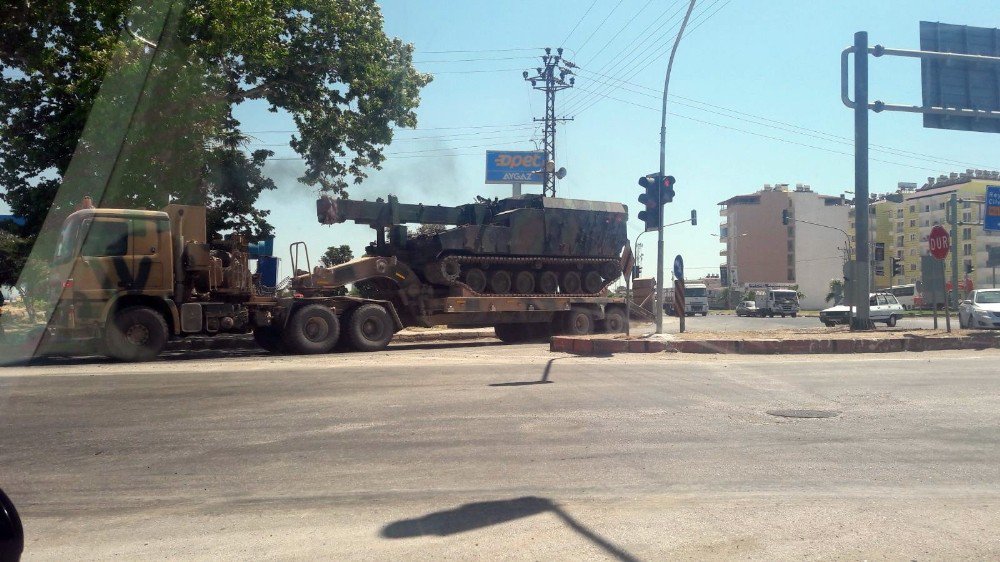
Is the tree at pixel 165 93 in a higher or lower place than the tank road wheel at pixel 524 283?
higher

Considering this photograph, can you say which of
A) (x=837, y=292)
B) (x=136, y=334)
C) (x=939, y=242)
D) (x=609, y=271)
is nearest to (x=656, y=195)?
(x=609, y=271)

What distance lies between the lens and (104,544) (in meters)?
5.08

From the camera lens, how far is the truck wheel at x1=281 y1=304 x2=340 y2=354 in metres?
17.5

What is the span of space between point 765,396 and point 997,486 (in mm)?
3833

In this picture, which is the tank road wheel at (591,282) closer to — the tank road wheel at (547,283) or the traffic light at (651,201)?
the tank road wheel at (547,283)

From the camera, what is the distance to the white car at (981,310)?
2389 cm

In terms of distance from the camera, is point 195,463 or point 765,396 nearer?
point 195,463

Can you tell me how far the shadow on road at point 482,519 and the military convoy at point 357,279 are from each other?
11.6m

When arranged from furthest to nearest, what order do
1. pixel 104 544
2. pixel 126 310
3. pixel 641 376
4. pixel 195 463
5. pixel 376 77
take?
pixel 376 77 → pixel 126 310 → pixel 641 376 → pixel 195 463 → pixel 104 544

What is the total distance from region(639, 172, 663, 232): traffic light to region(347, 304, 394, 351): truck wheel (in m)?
6.10

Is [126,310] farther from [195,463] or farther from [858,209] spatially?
[858,209]

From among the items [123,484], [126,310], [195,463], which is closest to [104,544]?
[123,484]

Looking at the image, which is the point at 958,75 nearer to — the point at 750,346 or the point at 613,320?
the point at 750,346

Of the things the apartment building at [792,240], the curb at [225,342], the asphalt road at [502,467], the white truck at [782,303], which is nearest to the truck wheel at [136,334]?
the curb at [225,342]
